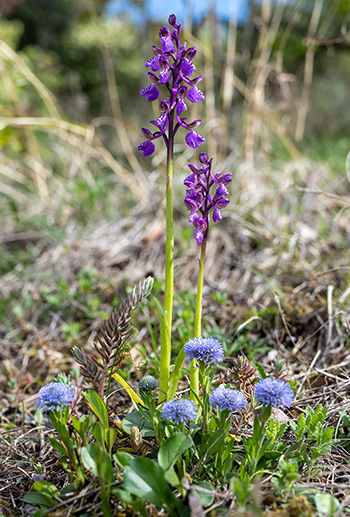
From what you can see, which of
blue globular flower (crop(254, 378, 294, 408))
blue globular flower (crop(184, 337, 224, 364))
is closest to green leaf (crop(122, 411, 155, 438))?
blue globular flower (crop(184, 337, 224, 364))

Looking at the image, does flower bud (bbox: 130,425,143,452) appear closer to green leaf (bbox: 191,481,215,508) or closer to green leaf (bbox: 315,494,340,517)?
green leaf (bbox: 191,481,215,508)

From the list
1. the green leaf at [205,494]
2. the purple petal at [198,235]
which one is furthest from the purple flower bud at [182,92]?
the green leaf at [205,494]

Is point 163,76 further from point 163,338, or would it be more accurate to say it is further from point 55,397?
point 55,397

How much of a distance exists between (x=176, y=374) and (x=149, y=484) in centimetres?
32

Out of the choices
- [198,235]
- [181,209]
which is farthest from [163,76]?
[181,209]

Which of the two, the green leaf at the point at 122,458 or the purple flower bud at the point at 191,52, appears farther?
the purple flower bud at the point at 191,52

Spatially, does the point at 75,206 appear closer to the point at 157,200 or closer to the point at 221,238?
the point at 157,200

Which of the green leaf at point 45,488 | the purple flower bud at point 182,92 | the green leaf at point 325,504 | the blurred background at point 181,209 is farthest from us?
the blurred background at point 181,209

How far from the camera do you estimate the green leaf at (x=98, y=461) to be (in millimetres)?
984

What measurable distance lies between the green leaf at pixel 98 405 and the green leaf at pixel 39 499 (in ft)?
0.72

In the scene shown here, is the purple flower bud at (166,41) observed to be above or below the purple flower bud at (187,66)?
above

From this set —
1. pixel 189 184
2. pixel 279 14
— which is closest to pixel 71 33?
pixel 279 14

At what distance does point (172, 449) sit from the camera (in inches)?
41.9

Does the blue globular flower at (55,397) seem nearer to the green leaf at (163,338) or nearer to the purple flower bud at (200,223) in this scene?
the green leaf at (163,338)
